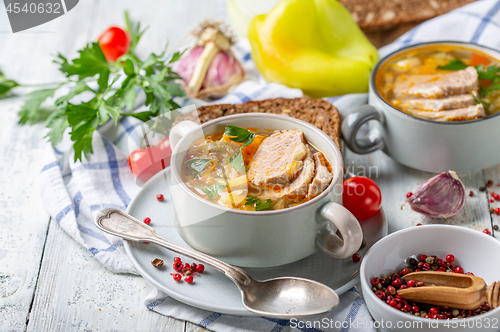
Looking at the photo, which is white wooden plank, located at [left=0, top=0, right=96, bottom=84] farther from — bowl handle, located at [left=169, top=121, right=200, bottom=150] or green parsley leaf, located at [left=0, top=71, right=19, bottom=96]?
bowl handle, located at [left=169, top=121, right=200, bottom=150]

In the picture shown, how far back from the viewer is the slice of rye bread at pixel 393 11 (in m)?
3.13

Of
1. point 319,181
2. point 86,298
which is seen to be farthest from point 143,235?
point 319,181

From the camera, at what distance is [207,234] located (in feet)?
5.11

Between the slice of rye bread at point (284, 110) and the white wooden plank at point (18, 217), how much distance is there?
2.52 ft

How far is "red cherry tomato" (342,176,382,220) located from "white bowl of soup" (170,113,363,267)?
254 millimetres

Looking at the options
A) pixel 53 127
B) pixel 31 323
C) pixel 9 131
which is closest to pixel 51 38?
pixel 9 131

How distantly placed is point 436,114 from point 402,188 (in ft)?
1.25

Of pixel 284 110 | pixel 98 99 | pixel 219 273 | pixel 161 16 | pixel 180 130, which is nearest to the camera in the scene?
pixel 219 273

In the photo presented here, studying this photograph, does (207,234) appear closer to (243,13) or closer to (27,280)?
(27,280)

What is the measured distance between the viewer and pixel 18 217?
2.04 m

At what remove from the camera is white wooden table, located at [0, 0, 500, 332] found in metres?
1.62

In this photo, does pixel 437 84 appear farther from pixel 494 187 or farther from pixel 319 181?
pixel 319 181

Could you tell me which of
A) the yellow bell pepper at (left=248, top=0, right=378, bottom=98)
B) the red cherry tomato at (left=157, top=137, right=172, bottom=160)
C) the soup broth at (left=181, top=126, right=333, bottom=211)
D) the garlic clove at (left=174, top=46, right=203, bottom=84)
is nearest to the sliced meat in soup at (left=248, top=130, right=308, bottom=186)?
the soup broth at (left=181, top=126, right=333, bottom=211)

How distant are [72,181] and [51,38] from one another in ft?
5.13
